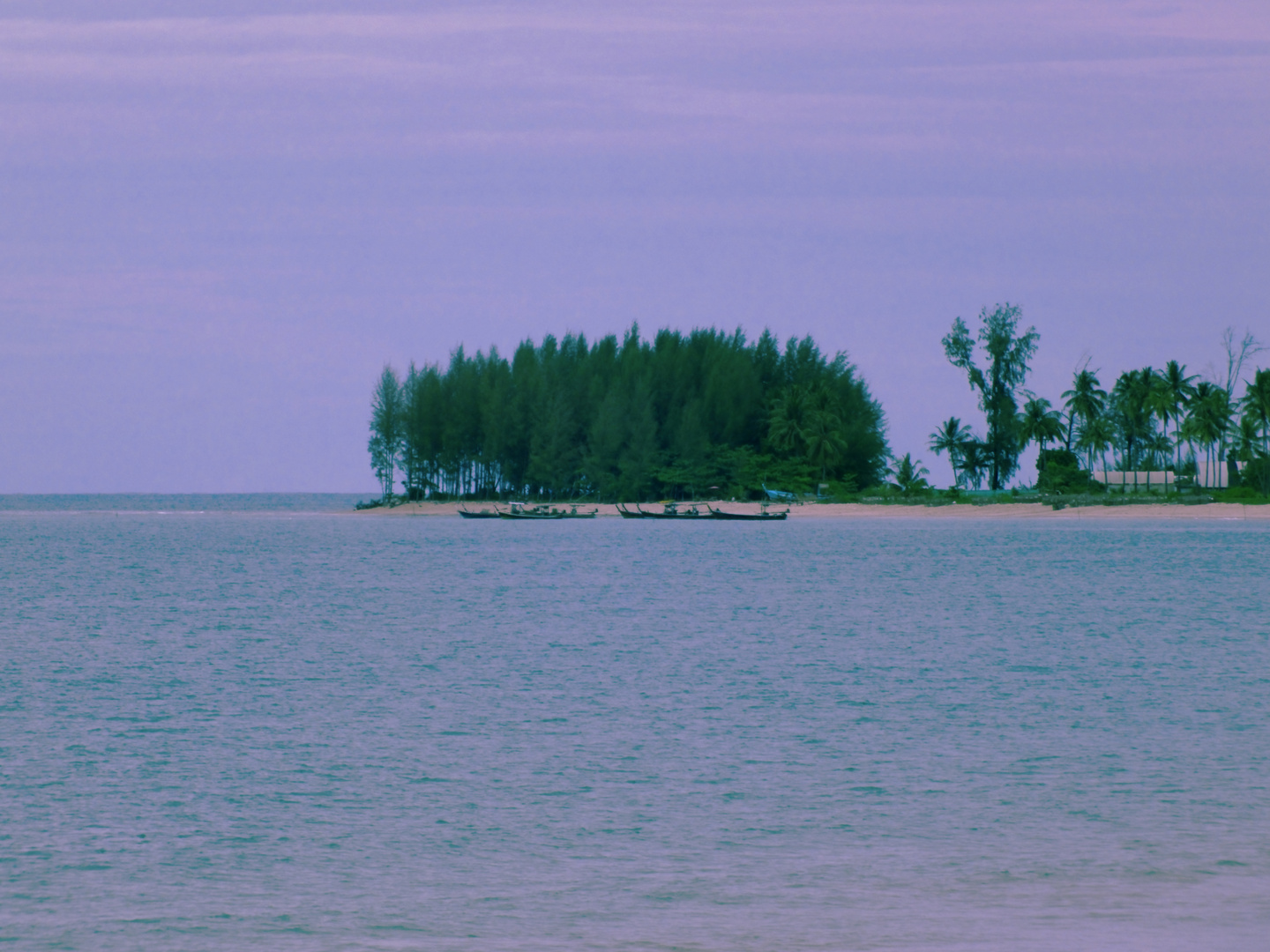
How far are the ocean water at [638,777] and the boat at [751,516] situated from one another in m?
74.8

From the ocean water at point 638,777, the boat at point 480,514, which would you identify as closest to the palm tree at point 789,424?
the boat at point 480,514

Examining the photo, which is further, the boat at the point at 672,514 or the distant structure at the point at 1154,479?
the boat at the point at 672,514

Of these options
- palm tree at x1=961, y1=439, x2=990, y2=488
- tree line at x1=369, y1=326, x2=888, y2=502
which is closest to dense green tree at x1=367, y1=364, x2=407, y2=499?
tree line at x1=369, y1=326, x2=888, y2=502

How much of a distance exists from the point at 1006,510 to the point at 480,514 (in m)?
46.3

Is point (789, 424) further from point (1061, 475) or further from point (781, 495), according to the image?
point (1061, 475)

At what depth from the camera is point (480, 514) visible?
133125 millimetres

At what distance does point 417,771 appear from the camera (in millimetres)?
18578

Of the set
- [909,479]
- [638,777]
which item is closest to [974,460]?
[909,479]

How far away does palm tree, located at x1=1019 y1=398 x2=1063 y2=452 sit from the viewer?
12244 cm

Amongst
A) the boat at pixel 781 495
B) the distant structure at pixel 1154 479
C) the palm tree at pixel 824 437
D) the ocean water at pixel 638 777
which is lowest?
the ocean water at pixel 638 777

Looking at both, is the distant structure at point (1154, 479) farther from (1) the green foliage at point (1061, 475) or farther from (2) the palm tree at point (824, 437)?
(2) the palm tree at point (824, 437)

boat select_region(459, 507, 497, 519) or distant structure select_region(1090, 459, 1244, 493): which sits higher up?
distant structure select_region(1090, 459, 1244, 493)

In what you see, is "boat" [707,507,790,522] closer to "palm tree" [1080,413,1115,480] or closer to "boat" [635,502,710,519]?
"boat" [635,502,710,519]

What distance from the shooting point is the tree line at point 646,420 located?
128375 millimetres
